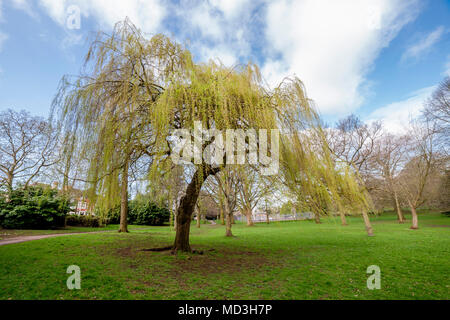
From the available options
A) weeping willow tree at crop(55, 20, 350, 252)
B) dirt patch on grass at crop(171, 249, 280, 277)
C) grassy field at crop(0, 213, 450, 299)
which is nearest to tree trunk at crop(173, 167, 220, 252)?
grassy field at crop(0, 213, 450, 299)

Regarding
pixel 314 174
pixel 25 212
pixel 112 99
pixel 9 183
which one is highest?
pixel 112 99

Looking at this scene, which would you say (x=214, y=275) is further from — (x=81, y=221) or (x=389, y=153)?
(x=389, y=153)

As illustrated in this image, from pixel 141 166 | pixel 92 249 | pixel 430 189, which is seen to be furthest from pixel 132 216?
pixel 430 189

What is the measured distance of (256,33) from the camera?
23.4 feet

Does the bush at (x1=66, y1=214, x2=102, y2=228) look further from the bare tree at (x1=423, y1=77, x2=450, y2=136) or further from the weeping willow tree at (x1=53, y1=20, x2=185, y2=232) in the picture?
the bare tree at (x1=423, y1=77, x2=450, y2=136)

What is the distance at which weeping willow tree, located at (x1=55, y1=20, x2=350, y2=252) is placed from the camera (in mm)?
4148

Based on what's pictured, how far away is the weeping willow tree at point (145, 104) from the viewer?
415 centimetres

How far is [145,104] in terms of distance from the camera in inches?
198

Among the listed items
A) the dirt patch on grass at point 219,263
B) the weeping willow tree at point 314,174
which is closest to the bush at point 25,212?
the dirt patch on grass at point 219,263

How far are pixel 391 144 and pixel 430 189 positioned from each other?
612cm

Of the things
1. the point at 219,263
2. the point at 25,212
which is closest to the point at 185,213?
the point at 219,263

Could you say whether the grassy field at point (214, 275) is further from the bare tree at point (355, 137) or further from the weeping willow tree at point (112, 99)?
the bare tree at point (355, 137)

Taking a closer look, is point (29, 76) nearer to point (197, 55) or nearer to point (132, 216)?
point (197, 55)

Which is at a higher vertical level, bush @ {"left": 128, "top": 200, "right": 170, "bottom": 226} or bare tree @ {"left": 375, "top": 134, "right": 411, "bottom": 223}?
bare tree @ {"left": 375, "top": 134, "right": 411, "bottom": 223}
